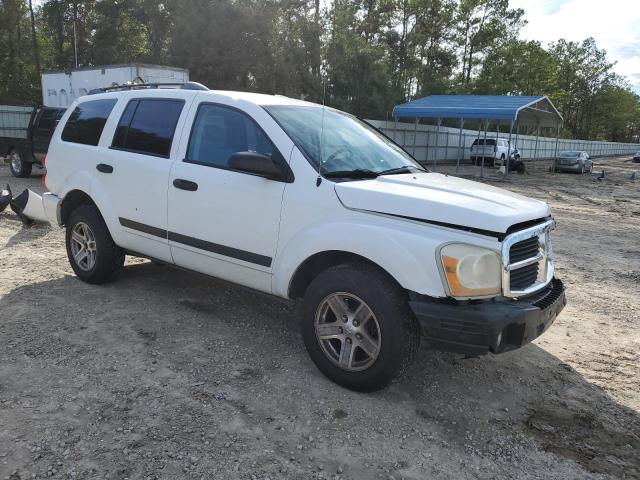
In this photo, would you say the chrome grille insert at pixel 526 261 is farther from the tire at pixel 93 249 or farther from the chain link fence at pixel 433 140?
the chain link fence at pixel 433 140

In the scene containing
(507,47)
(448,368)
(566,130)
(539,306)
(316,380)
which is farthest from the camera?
(566,130)

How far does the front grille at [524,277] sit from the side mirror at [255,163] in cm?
168

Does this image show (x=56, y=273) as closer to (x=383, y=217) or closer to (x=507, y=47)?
(x=383, y=217)

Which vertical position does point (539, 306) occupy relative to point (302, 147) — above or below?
below

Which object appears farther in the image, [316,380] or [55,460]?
[316,380]

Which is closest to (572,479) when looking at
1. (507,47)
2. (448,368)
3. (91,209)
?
(448,368)

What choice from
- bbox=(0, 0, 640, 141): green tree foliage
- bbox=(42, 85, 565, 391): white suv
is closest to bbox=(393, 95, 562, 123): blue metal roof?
bbox=(0, 0, 640, 141): green tree foliage

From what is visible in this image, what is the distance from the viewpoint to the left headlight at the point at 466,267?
9.81 ft

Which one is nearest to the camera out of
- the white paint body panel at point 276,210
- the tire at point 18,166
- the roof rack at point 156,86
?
the white paint body panel at point 276,210

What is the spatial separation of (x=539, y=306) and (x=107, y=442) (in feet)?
8.69

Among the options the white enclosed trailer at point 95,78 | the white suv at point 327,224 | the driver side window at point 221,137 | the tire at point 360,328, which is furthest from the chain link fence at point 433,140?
the tire at point 360,328

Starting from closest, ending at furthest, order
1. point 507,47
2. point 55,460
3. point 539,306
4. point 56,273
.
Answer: point 55,460
point 539,306
point 56,273
point 507,47

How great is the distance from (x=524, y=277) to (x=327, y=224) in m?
1.29

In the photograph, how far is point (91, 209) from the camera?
5.14 metres
